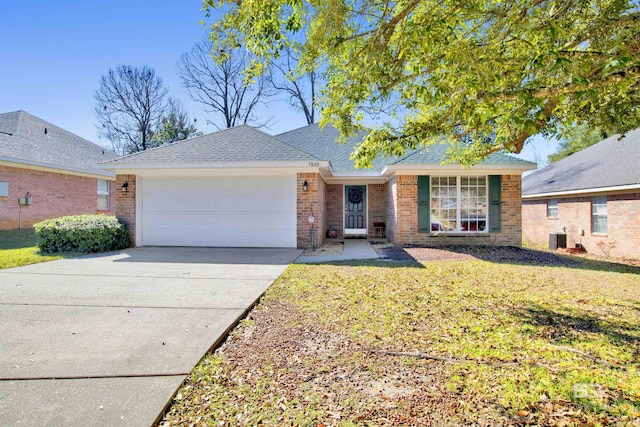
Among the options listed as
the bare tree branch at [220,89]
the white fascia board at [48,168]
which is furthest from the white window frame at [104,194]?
the bare tree branch at [220,89]

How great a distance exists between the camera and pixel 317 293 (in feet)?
17.1

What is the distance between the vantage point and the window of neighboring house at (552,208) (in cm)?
1466

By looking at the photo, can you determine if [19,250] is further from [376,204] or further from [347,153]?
[376,204]

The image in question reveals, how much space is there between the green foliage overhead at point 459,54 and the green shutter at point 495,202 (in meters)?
4.44

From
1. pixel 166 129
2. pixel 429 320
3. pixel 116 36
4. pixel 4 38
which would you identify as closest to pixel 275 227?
pixel 429 320

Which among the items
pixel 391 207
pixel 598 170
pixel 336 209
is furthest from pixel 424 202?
pixel 598 170

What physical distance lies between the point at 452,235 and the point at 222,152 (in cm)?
799

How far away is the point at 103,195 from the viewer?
17.7m

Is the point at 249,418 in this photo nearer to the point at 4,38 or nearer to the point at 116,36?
the point at 116,36

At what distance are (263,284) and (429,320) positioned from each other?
2857 millimetres

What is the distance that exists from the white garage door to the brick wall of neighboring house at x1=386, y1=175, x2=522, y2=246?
12.2ft

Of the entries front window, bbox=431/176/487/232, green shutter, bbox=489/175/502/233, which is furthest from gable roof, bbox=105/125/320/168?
green shutter, bbox=489/175/502/233

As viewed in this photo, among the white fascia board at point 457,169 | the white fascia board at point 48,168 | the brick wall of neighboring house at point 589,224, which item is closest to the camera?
the brick wall of neighboring house at point 589,224

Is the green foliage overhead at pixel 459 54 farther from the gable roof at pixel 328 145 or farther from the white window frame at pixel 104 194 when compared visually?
the white window frame at pixel 104 194
